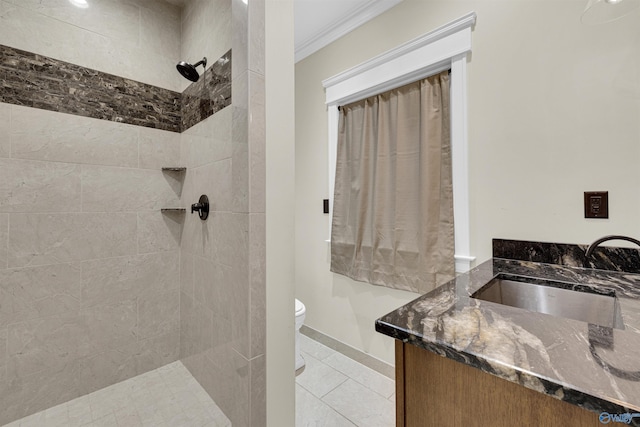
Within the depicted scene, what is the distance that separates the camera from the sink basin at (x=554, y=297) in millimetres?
952

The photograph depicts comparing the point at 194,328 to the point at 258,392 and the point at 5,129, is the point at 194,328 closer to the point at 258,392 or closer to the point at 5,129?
the point at 258,392

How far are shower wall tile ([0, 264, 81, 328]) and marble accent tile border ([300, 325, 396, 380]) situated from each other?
68.0 inches

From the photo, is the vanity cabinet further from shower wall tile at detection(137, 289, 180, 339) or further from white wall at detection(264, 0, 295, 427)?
shower wall tile at detection(137, 289, 180, 339)

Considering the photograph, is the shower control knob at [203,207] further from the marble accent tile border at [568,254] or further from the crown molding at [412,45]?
the marble accent tile border at [568,254]

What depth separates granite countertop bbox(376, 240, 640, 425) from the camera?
1.48 ft

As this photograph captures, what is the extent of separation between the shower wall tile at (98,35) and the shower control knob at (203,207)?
3.03 ft

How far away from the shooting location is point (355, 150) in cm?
222

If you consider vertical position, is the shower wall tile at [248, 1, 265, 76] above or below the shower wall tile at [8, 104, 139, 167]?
above

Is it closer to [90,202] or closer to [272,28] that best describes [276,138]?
[272,28]

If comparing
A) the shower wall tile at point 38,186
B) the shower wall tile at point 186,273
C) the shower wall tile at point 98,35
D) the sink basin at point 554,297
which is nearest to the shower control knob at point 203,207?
the shower wall tile at point 186,273

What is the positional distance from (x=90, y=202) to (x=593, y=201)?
264cm

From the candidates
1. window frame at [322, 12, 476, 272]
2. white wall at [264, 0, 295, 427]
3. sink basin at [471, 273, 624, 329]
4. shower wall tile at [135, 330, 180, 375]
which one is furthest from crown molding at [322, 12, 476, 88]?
shower wall tile at [135, 330, 180, 375]

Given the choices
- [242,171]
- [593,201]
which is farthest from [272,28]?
[593,201]

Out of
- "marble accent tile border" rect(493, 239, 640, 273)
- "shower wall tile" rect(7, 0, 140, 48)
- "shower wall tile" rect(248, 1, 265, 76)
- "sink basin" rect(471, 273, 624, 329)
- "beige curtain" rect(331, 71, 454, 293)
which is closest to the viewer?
"sink basin" rect(471, 273, 624, 329)
